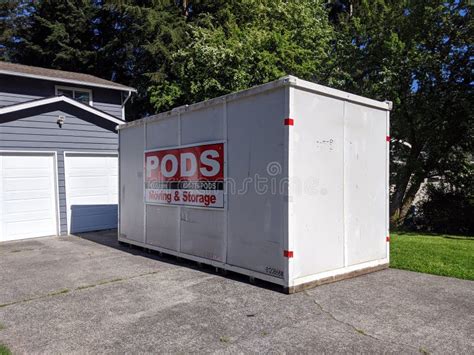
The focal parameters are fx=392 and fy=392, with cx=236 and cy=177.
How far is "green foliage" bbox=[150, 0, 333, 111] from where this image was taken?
47.6 ft

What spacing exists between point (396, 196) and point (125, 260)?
10339 mm

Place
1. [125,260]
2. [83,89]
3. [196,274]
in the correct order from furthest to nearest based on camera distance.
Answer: [83,89] → [125,260] → [196,274]

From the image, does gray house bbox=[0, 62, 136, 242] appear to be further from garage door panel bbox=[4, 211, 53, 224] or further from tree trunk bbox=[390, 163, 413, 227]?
tree trunk bbox=[390, 163, 413, 227]

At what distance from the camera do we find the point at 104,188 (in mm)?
11594

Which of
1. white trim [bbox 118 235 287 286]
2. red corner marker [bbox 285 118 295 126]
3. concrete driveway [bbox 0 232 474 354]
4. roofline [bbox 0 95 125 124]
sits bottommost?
concrete driveway [bbox 0 232 474 354]

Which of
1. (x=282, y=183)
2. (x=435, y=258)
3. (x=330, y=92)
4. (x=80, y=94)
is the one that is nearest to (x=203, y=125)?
(x=282, y=183)

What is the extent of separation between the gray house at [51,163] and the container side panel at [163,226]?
3.98 meters

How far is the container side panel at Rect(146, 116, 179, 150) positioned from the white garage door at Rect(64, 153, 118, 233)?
13.2 ft

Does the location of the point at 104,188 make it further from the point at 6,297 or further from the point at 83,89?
the point at 6,297

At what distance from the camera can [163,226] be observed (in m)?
7.55

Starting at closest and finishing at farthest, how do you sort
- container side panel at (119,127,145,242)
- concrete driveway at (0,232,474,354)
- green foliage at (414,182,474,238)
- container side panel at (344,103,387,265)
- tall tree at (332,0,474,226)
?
concrete driveway at (0,232,474,354) → container side panel at (344,103,387,265) → container side panel at (119,127,145,242) → tall tree at (332,0,474,226) → green foliage at (414,182,474,238)

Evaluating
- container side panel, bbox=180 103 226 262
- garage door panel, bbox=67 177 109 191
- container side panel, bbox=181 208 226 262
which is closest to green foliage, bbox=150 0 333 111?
garage door panel, bbox=67 177 109 191

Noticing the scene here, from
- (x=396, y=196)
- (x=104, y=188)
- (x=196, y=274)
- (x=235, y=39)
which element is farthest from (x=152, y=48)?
(x=196, y=274)

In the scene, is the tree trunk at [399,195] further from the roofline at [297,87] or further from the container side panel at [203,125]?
the container side panel at [203,125]
